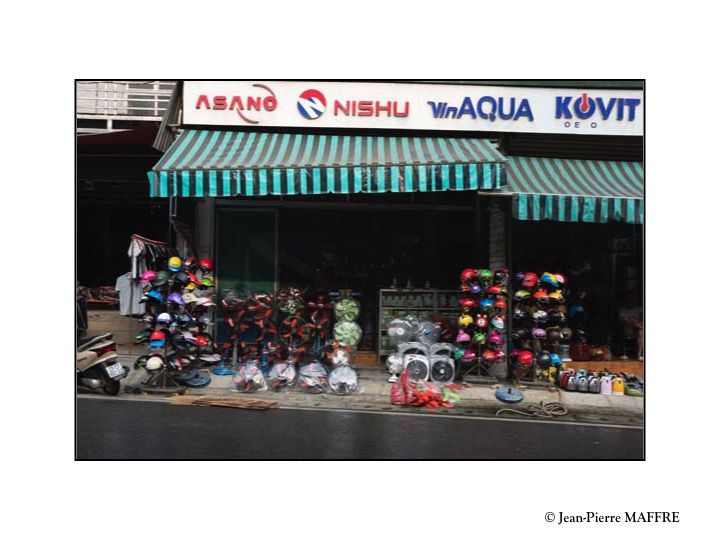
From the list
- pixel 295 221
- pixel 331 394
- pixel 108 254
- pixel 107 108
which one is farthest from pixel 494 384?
pixel 107 108

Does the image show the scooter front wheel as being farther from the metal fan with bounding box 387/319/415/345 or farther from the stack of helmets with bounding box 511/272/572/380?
the stack of helmets with bounding box 511/272/572/380

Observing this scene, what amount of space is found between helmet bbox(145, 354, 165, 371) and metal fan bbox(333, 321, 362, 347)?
294 cm

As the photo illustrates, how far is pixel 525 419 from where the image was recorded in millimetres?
8008

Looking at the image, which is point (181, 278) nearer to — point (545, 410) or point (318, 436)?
point (318, 436)

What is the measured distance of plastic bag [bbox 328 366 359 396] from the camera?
9.04 meters

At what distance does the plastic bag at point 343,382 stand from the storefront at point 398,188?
184 cm

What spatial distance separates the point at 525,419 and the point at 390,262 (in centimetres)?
437

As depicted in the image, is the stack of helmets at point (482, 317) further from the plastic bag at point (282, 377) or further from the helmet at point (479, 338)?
the plastic bag at point (282, 377)

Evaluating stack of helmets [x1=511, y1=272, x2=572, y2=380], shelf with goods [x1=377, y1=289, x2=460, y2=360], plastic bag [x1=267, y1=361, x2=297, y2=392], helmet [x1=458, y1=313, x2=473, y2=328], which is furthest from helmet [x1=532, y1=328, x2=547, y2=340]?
plastic bag [x1=267, y1=361, x2=297, y2=392]

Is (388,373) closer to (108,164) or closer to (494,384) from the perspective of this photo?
(494,384)

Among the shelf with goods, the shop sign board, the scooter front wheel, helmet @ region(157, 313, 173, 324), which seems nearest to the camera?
the scooter front wheel

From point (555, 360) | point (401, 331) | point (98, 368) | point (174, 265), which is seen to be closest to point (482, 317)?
point (555, 360)

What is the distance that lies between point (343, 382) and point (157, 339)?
9.39 ft

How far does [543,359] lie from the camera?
975 centimetres
